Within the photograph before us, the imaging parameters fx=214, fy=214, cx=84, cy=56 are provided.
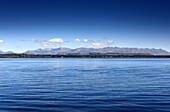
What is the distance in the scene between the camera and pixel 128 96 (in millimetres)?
21578

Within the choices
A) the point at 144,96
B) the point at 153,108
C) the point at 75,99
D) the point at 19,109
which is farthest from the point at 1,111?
the point at 144,96

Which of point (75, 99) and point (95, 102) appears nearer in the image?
point (95, 102)

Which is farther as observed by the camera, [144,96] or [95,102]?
[144,96]

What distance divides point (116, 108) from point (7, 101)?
987 cm

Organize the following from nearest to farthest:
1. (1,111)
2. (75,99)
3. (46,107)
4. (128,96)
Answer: (1,111) < (46,107) < (75,99) < (128,96)

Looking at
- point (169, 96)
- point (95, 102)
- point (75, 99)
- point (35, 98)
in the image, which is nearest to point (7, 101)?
point (35, 98)

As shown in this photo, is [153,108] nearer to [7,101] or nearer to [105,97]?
[105,97]

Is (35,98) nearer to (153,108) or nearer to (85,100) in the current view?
(85,100)

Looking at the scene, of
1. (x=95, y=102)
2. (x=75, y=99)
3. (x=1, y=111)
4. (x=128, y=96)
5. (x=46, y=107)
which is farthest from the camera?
(x=128, y=96)

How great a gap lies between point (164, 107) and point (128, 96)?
Result: 184 inches

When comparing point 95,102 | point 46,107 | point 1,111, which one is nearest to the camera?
point 1,111

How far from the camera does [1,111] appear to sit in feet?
53.2

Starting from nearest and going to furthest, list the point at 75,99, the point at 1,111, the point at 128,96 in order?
the point at 1,111 < the point at 75,99 < the point at 128,96

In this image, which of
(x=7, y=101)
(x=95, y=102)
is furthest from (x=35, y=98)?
(x=95, y=102)
